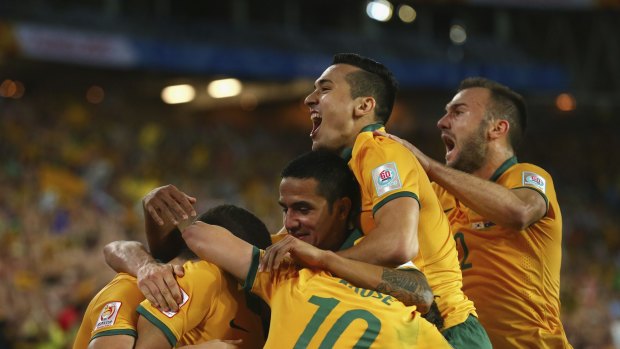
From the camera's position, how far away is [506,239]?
174 inches

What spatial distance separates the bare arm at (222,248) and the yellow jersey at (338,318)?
0.16 m

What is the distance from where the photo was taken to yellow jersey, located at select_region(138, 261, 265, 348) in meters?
3.16

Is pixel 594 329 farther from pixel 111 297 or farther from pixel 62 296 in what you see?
pixel 111 297

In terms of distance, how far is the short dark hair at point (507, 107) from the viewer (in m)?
4.72

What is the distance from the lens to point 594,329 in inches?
483

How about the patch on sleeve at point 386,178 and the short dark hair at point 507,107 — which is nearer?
the patch on sleeve at point 386,178

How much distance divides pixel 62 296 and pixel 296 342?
748 cm

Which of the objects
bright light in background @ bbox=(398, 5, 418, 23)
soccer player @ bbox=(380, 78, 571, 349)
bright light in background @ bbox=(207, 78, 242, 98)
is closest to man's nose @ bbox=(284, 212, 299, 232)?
soccer player @ bbox=(380, 78, 571, 349)

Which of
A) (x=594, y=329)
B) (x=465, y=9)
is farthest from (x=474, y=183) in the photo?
(x=465, y=9)

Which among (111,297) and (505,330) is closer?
(111,297)

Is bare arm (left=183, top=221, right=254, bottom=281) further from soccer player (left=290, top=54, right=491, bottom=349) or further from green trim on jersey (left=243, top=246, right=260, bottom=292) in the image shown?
soccer player (left=290, top=54, right=491, bottom=349)

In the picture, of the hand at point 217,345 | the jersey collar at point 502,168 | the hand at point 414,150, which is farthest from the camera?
the jersey collar at point 502,168

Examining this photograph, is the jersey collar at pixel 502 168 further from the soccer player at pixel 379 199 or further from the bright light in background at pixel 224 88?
the bright light in background at pixel 224 88

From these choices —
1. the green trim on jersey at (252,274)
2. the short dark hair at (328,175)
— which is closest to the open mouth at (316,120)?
the short dark hair at (328,175)
